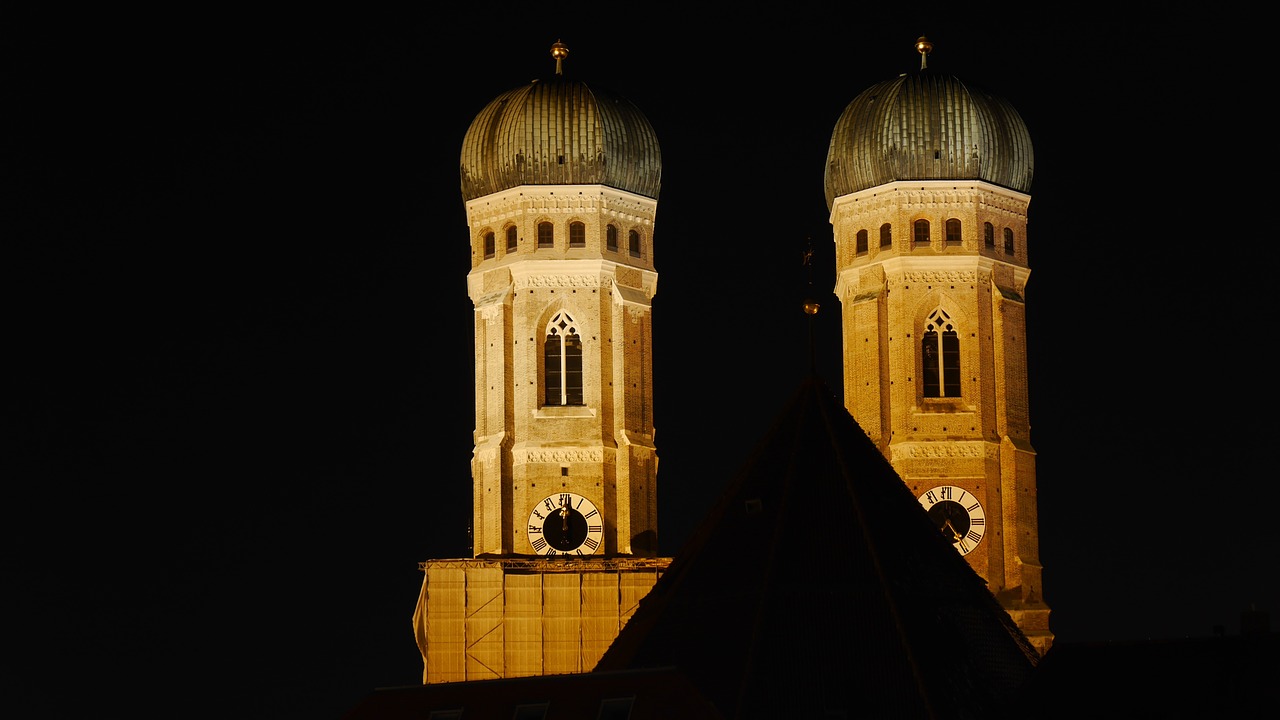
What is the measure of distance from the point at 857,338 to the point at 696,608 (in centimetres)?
2021

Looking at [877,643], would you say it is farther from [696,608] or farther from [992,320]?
[992,320]

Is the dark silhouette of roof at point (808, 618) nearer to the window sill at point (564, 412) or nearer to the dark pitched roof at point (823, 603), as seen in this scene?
the dark pitched roof at point (823, 603)

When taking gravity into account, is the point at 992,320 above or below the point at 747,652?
above

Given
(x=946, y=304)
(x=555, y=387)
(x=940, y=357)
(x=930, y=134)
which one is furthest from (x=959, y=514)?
(x=555, y=387)

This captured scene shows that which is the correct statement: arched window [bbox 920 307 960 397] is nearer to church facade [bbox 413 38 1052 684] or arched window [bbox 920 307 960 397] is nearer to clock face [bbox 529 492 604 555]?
church facade [bbox 413 38 1052 684]

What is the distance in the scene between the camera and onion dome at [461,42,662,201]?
76.2 m

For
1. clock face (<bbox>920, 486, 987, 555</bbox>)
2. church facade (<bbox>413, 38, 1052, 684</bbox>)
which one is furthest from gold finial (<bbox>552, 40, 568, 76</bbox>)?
clock face (<bbox>920, 486, 987, 555</bbox>)

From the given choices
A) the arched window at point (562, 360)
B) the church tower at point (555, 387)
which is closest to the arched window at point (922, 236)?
the church tower at point (555, 387)

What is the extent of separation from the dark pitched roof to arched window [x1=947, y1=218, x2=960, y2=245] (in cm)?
1757

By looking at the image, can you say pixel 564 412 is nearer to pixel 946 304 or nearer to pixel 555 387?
pixel 555 387

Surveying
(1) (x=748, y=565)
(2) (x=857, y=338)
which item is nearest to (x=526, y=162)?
(2) (x=857, y=338)

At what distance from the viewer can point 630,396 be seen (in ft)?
249

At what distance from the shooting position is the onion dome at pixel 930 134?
7625cm

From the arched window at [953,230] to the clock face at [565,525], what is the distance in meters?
8.80
